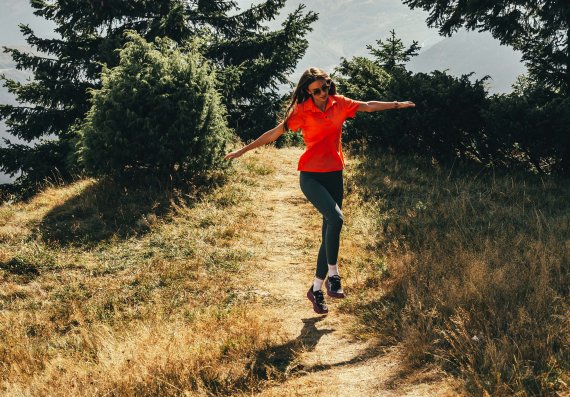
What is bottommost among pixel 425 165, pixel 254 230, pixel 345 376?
pixel 345 376

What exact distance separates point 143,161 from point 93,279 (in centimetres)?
373

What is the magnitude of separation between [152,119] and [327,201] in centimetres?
581

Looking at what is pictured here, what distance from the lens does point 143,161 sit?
993cm

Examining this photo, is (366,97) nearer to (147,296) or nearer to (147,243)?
(147,243)

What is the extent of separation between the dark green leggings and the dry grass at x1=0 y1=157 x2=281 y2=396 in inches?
43.8

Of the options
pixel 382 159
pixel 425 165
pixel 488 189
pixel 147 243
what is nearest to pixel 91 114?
pixel 147 243

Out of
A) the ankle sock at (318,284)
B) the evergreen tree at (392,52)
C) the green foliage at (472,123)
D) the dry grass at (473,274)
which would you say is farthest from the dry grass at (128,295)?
the evergreen tree at (392,52)

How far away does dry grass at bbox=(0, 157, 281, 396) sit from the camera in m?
4.36

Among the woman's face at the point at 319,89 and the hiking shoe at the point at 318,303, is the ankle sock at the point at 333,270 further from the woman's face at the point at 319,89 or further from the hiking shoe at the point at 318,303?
the woman's face at the point at 319,89

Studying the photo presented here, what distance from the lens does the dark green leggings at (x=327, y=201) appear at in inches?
200

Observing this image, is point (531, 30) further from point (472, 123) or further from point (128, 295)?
point (128, 295)

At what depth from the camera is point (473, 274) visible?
527cm

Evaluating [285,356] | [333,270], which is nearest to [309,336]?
[285,356]

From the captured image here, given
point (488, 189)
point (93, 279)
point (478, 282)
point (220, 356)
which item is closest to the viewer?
point (220, 356)
